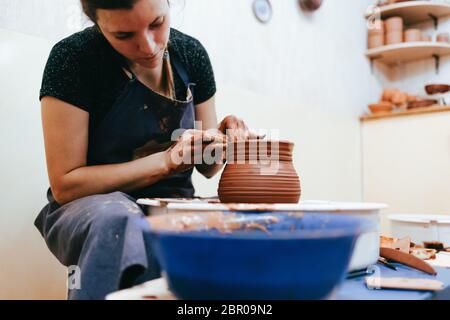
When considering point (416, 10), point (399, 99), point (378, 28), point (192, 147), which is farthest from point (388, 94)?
point (192, 147)

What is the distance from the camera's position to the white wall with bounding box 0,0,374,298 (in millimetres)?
1526

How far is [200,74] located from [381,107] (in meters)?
2.04

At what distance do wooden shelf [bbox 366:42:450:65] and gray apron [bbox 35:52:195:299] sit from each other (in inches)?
88.7

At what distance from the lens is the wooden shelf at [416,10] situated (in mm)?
3092

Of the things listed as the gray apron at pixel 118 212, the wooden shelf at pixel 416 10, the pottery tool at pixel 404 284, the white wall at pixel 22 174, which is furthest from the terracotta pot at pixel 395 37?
the pottery tool at pixel 404 284

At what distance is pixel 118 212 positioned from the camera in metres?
0.82

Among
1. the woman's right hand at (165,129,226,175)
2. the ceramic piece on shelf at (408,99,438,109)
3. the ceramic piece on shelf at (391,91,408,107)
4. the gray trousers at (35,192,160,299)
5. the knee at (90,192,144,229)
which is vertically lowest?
the gray trousers at (35,192,160,299)

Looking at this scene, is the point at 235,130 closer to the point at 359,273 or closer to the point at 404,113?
the point at 359,273

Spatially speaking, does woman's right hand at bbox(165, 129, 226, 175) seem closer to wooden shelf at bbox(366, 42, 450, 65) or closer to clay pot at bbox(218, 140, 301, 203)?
clay pot at bbox(218, 140, 301, 203)

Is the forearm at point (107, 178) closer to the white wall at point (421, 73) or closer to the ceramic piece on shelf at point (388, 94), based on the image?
the ceramic piece on shelf at point (388, 94)

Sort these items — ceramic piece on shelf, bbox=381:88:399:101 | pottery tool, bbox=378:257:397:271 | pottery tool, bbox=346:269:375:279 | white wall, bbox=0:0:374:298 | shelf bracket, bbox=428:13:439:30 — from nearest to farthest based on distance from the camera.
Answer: pottery tool, bbox=346:269:375:279 → pottery tool, bbox=378:257:397:271 → white wall, bbox=0:0:374:298 → ceramic piece on shelf, bbox=381:88:399:101 → shelf bracket, bbox=428:13:439:30

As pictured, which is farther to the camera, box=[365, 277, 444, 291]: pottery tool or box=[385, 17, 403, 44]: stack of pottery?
box=[385, 17, 403, 44]: stack of pottery

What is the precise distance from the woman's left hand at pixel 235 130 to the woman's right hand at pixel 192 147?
3.7 inches

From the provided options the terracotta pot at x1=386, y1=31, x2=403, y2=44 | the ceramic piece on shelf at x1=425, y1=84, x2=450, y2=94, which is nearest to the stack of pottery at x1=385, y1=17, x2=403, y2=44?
the terracotta pot at x1=386, y1=31, x2=403, y2=44
